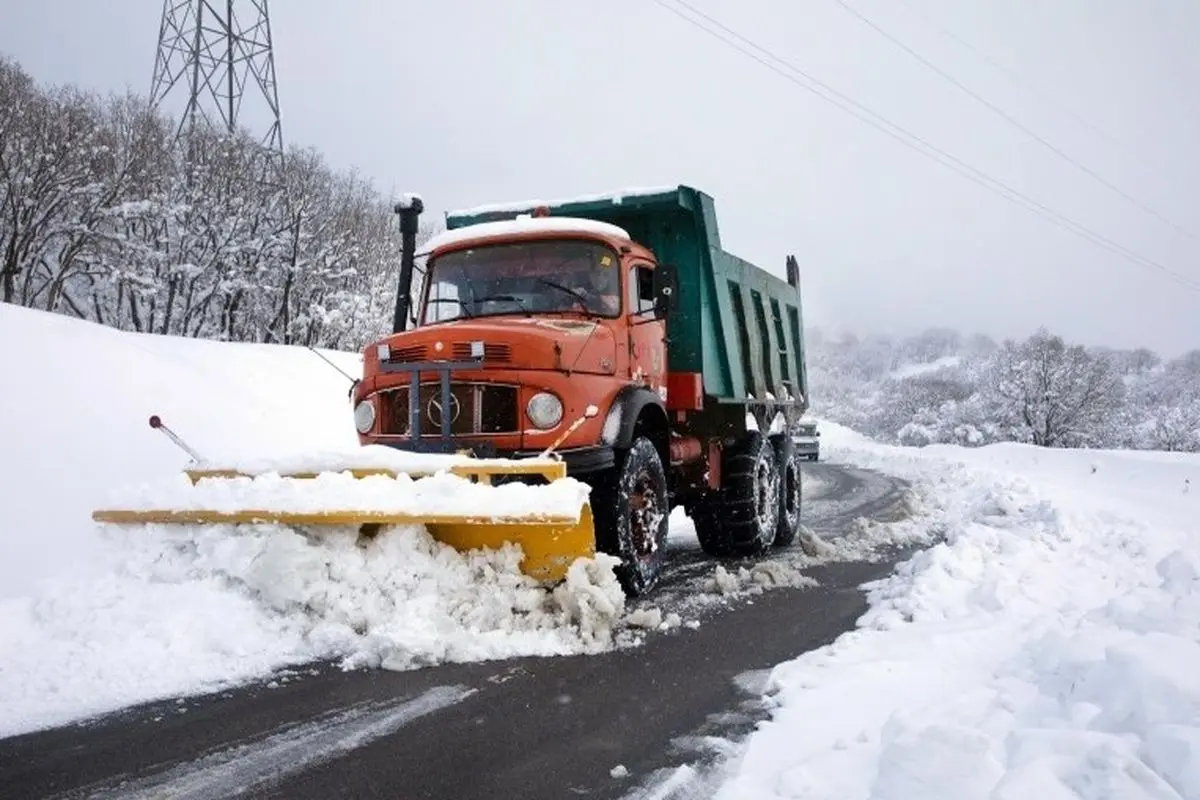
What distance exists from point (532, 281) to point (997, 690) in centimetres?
435

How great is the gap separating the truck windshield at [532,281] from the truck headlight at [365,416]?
103 centimetres

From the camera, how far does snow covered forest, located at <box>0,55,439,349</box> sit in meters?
18.9

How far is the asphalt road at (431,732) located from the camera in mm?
3014

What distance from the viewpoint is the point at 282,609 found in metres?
4.65

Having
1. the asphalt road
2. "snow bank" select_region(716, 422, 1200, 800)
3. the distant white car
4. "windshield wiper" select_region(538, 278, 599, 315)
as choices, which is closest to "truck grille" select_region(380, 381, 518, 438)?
"windshield wiper" select_region(538, 278, 599, 315)

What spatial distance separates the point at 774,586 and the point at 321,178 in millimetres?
23634

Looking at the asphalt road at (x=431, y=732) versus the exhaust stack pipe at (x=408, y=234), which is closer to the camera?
the asphalt road at (x=431, y=732)

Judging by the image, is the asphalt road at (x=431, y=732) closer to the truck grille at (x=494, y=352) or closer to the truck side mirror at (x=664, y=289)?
the truck grille at (x=494, y=352)

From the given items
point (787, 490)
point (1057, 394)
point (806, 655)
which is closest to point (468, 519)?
point (806, 655)

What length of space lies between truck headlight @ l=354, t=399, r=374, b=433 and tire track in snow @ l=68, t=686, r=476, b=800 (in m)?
2.47

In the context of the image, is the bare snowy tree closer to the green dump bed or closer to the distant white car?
the distant white car

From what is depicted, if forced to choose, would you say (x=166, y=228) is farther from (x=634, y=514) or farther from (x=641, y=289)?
(x=634, y=514)

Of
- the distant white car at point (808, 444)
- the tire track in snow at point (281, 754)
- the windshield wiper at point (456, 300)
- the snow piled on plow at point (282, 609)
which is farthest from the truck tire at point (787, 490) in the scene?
the distant white car at point (808, 444)

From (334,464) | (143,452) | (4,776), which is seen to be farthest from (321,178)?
(4,776)
